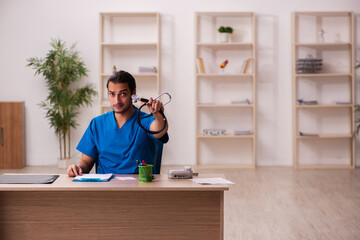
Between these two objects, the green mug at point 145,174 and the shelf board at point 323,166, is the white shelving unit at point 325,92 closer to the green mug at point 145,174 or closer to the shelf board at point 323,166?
the shelf board at point 323,166

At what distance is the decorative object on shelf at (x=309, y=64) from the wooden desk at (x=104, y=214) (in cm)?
485

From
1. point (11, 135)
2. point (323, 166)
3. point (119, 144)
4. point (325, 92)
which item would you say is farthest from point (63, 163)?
point (119, 144)

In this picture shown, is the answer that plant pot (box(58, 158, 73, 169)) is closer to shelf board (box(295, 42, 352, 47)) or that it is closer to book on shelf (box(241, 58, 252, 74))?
book on shelf (box(241, 58, 252, 74))

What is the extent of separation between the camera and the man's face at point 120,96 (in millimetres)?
2865

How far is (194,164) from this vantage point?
734cm

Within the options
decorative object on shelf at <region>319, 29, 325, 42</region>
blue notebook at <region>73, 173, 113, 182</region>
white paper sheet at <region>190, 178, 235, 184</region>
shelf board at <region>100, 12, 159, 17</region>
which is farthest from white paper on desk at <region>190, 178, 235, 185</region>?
decorative object on shelf at <region>319, 29, 325, 42</region>

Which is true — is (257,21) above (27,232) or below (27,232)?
above

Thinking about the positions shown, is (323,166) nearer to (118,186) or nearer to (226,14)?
(226,14)

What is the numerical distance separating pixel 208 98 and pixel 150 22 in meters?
1.35

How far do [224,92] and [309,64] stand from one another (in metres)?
1.23

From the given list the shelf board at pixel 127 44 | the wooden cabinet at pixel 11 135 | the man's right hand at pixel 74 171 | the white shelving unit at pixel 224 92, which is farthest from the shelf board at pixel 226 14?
the man's right hand at pixel 74 171

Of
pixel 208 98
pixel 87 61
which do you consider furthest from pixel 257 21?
pixel 87 61

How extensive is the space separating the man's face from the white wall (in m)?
4.45

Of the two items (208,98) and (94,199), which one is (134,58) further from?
(94,199)
